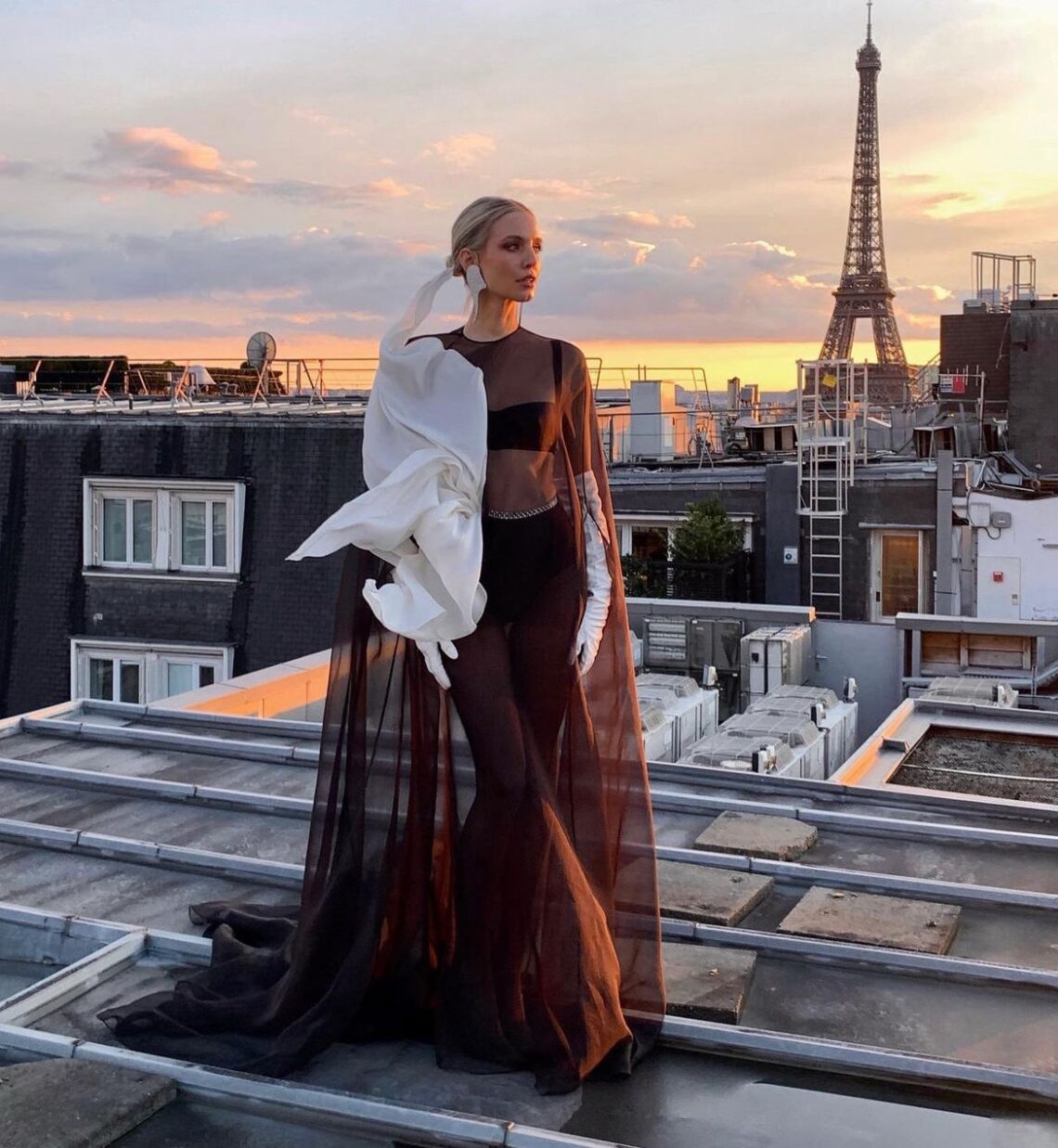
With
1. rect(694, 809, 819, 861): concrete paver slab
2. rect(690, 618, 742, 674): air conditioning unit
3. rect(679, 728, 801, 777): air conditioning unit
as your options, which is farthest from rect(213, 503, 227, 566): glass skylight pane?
rect(694, 809, 819, 861): concrete paver slab

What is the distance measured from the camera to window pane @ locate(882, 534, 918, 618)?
18.6 m

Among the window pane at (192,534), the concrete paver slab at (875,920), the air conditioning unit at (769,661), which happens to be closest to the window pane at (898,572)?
the air conditioning unit at (769,661)

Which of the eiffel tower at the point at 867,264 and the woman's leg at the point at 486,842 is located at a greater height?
the eiffel tower at the point at 867,264

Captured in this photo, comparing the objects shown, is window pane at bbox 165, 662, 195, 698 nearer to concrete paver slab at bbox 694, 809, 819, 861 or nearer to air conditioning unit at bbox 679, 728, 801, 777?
air conditioning unit at bbox 679, 728, 801, 777

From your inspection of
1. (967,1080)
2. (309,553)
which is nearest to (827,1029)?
(967,1080)

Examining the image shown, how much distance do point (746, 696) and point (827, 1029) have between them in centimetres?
947

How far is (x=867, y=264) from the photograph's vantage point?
66.5 m

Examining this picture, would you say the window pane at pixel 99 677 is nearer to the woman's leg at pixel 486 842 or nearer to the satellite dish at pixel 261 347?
the satellite dish at pixel 261 347

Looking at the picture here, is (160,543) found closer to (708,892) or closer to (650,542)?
(650,542)

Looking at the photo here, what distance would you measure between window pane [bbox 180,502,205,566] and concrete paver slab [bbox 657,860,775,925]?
41.7 ft

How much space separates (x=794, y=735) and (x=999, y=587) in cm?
933

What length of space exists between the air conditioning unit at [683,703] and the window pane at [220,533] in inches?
271

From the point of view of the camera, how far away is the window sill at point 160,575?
55.6ft

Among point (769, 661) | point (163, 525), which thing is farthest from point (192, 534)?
point (769, 661)
